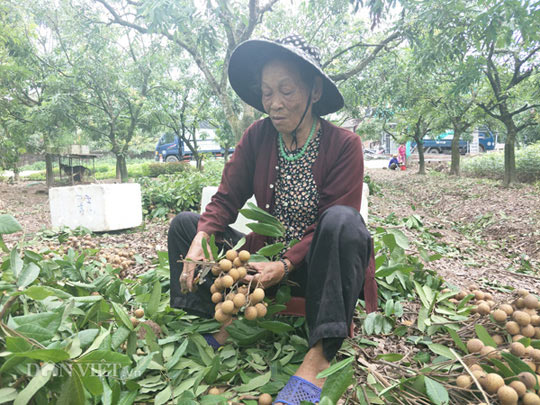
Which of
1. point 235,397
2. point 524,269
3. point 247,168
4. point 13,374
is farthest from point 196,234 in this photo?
point 524,269

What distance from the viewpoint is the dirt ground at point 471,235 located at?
2.34 meters

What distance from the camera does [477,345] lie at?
112 centimetres

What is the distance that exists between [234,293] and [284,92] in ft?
2.54

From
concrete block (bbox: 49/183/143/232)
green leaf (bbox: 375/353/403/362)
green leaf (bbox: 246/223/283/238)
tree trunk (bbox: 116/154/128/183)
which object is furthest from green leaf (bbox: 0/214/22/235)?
tree trunk (bbox: 116/154/128/183)

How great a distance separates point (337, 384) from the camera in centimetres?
91

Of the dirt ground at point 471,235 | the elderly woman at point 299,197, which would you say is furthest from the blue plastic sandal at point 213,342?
the dirt ground at point 471,235

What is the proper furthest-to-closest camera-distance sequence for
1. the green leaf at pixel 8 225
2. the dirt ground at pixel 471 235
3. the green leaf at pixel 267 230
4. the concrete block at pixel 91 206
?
1. the concrete block at pixel 91 206
2. the dirt ground at pixel 471 235
3. the green leaf at pixel 267 230
4. the green leaf at pixel 8 225

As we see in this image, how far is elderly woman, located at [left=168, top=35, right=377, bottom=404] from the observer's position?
3.51 feet

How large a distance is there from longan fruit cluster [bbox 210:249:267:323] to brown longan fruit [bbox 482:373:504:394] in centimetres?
65

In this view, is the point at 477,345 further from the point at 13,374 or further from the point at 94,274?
the point at 94,274

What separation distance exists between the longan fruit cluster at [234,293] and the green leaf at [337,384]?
0.29 metres

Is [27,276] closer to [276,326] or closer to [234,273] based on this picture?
[234,273]

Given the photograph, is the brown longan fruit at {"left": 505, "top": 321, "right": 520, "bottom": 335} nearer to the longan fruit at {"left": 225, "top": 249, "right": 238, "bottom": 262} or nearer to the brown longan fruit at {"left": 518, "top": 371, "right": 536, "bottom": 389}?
the brown longan fruit at {"left": 518, "top": 371, "right": 536, "bottom": 389}

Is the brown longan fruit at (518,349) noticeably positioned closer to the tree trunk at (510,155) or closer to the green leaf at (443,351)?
the green leaf at (443,351)
